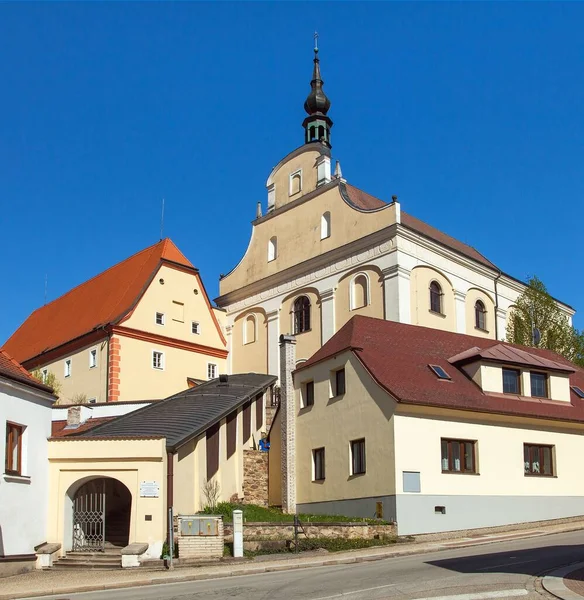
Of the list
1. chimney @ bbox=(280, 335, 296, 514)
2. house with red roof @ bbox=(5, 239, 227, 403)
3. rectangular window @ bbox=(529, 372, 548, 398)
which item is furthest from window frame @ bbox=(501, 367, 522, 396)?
house with red roof @ bbox=(5, 239, 227, 403)

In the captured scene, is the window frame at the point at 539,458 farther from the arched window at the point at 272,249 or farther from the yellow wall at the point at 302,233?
the arched window at the point at 272,249

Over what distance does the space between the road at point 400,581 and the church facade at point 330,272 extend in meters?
23.6

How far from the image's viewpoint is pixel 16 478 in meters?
22.3

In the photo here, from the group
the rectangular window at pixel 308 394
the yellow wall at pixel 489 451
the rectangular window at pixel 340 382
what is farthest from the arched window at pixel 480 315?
the rectangular window at pixel 340 382

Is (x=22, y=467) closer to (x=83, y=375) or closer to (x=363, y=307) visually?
(x=83, y=375)

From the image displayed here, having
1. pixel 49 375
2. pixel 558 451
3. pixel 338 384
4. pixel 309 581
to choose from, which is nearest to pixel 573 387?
pixel 558 451

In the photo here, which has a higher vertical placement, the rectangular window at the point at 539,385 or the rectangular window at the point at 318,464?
the rectangular window at the point at 539,385

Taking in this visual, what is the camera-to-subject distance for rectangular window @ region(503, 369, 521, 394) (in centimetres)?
3125

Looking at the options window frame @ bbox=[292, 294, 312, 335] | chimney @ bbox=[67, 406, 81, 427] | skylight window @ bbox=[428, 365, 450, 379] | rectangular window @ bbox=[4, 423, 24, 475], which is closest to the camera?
rectangular window @ bbox=[4, 423, 24, 475]

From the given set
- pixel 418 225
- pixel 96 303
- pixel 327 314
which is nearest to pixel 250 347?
pixel 327 314

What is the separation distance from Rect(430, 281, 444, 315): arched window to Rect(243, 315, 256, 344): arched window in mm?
12222

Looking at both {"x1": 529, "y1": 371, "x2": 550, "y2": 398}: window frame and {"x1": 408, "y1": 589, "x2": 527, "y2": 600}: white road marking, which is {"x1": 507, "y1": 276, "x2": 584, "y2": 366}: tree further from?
{"x1": 408, "y1": 589, "x2": 527, "y2": 600}: white road marking

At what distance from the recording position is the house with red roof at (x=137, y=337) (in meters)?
44.4

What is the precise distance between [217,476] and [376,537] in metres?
5.97
